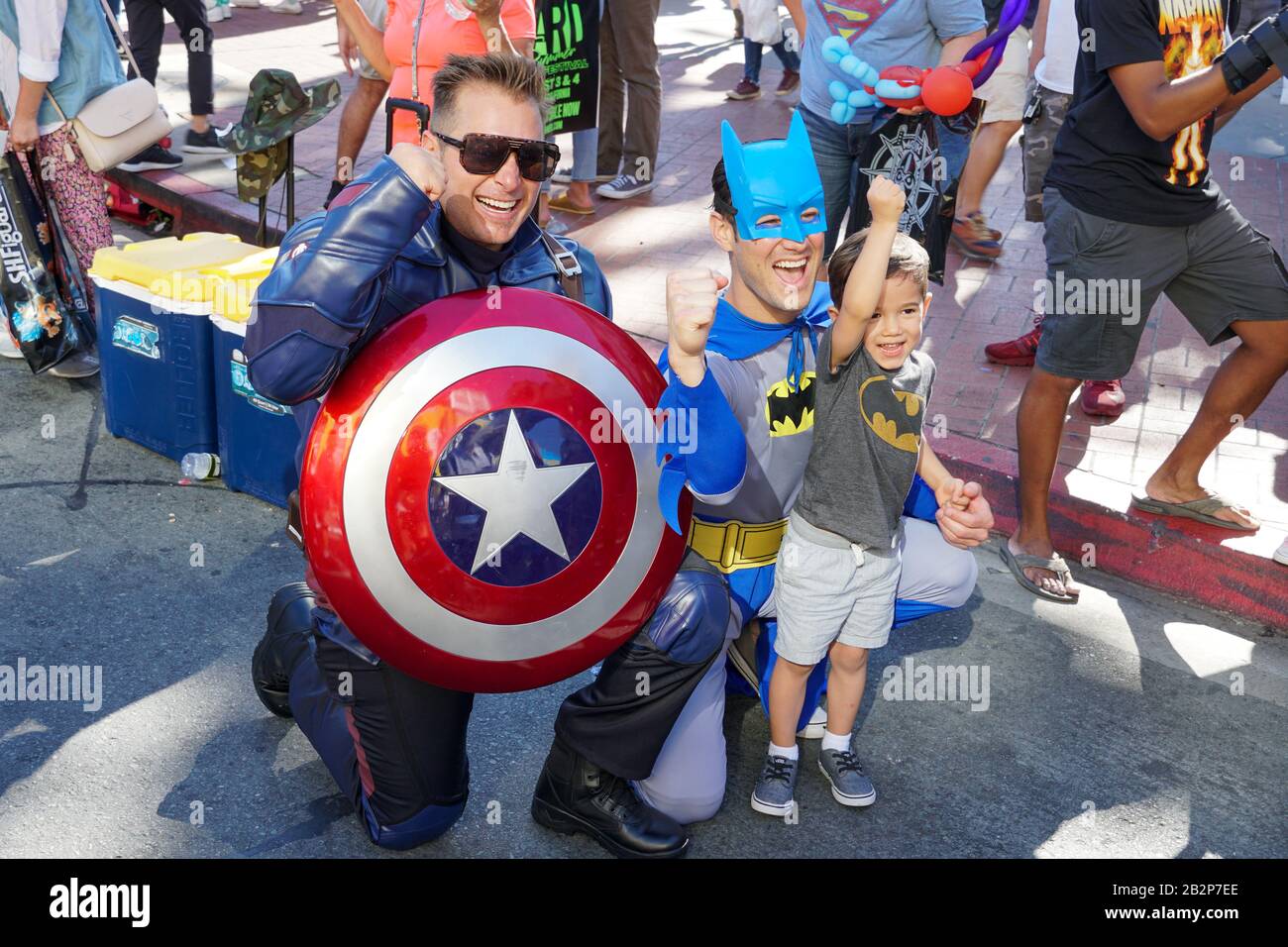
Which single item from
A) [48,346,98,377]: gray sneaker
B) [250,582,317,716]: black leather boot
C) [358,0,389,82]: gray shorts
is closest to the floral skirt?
[48,346,98,377]: gray sneaker

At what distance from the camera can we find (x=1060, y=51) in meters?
5.38

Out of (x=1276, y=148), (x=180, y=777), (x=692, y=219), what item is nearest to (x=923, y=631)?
(x=180, y=777)

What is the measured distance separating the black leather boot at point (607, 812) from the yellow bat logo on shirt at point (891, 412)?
97 cm

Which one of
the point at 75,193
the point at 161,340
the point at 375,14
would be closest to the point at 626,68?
the point at 375,14

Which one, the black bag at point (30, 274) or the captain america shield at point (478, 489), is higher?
the captain america shield at point (478, 489)

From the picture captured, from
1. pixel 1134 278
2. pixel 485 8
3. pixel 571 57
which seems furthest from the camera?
pixel 571 57

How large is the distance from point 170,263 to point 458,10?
1316 mm

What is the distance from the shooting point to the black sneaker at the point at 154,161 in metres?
7.20

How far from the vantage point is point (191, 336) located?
4.38m

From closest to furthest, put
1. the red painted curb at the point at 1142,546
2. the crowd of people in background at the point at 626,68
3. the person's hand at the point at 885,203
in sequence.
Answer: the person's hand at the point at 885,203
the red painted curb at the point at 1142,546
the crowd of people in background at the point at 626,68

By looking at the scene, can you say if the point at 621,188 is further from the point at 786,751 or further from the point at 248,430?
the point at 786,751

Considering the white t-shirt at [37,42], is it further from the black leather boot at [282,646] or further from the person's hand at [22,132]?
the black leather boot at [282,646]

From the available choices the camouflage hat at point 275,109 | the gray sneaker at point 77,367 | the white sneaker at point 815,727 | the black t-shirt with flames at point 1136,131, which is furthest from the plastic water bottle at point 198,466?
the black t-shirt with flames at point 1136,131
